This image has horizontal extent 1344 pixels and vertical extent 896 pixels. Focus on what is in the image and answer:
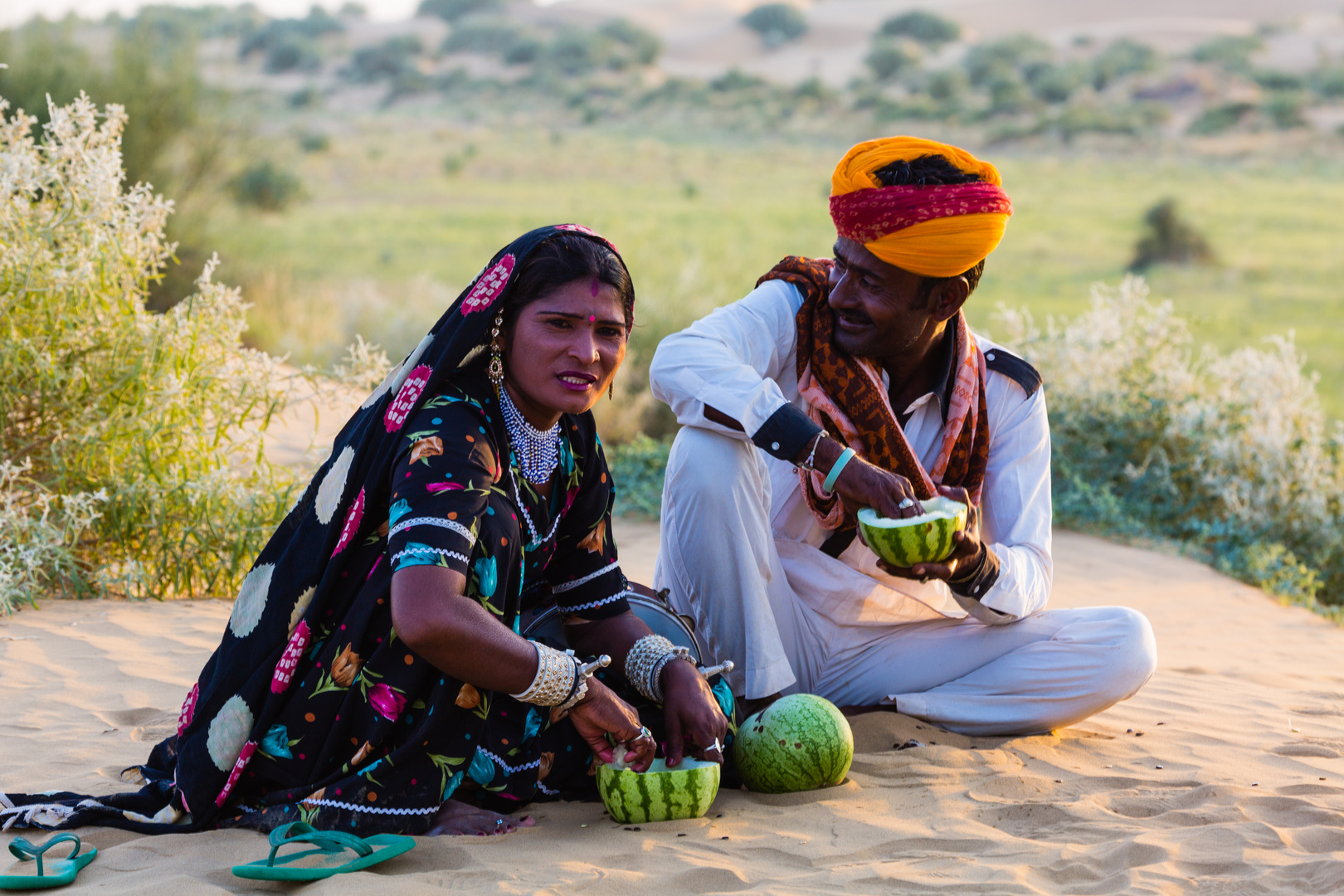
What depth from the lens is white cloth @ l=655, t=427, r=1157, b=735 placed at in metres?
3.65

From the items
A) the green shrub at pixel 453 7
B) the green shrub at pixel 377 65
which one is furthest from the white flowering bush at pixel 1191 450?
the green shrub at pixel 453 7

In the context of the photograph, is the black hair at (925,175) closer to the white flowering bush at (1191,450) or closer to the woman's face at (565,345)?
the woman's face at (565,345)

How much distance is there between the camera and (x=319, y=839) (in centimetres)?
268

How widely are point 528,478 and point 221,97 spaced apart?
12149mm

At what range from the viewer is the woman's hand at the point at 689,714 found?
3111mm

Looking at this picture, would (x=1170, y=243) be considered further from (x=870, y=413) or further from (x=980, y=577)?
(x=980, y=577)

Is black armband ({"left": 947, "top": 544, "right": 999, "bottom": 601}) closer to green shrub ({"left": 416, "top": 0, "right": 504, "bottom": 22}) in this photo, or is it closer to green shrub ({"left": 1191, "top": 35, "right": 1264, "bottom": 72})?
green shrub ({"left": 1191, "top": 35, "right": 1264, "bottom": 72})

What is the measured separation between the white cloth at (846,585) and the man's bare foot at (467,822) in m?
0.95

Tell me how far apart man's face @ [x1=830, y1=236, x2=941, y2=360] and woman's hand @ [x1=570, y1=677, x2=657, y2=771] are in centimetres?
138

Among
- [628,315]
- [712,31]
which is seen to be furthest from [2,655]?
[712,31]

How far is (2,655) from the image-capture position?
4.38m

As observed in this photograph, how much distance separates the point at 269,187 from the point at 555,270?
16853mm

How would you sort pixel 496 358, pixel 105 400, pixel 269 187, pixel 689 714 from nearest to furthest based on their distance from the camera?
pixel 496 358
pixel 689 714
pixel 105 400
pixel 269 187

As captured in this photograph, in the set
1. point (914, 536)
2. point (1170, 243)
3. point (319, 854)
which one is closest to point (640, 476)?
point (914, 536)
